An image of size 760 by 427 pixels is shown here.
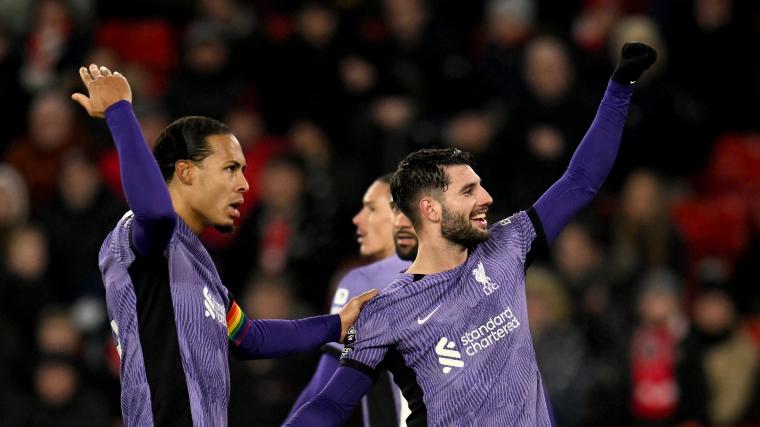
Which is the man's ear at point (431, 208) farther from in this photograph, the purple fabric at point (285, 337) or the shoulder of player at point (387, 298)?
the purple fabric at point (285, 337)

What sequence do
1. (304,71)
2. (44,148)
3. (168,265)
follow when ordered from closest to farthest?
(168,265)
(44,148)
(304,71)

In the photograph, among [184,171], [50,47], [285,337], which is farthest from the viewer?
[50,47]

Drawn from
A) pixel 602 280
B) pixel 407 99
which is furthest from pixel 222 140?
pixel 407 99

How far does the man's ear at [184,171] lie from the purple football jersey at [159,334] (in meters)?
0.19

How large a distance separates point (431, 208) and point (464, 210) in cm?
14

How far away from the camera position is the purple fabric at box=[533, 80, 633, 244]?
475 cm

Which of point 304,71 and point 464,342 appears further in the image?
point 304,71

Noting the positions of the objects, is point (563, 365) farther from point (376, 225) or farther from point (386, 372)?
point (386, 372)

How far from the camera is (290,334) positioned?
4859 millimetres

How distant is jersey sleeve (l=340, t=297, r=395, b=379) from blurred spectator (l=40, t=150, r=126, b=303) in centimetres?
552

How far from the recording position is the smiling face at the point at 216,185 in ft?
14.4

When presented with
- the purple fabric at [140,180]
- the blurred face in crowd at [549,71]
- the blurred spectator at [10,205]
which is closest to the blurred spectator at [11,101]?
the blurred spectator at [10,205]

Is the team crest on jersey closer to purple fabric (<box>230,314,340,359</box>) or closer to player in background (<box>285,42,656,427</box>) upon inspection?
player in background (<box>285,42,656,427</box>)

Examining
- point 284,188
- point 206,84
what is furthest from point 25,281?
point 206,84
